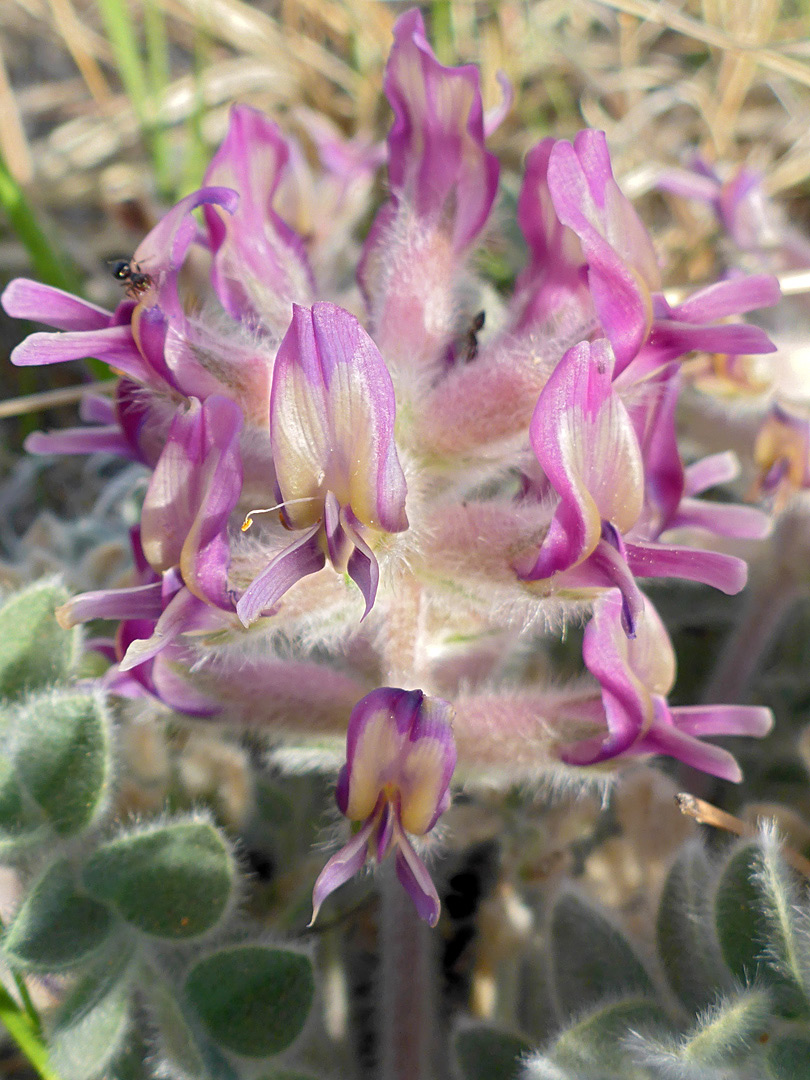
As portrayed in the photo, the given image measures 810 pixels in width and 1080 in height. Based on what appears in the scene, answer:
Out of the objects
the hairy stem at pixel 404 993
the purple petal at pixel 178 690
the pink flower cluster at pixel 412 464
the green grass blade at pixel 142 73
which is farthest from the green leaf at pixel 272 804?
the green grass blade at pixel 142 73

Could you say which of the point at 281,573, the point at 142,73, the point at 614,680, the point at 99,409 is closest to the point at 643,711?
the point at 614,680

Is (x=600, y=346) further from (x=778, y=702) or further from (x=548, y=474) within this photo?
(x=778, y=702)

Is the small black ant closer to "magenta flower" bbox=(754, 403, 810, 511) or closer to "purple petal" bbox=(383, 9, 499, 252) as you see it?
"purple petal" bbox=(383, 9, 499, 252)

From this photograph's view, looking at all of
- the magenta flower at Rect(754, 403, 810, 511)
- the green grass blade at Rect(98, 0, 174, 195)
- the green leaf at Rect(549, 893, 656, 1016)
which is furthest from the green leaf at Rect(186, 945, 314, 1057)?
the green grass blade at Rect(98, 0, 174, 195)

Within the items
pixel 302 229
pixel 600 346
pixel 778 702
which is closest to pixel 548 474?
pixel 600 346

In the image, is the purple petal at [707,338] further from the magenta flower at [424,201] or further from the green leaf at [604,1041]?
the green leaf at [604,1041]

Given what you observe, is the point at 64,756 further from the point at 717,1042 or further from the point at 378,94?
the point at 378,94
